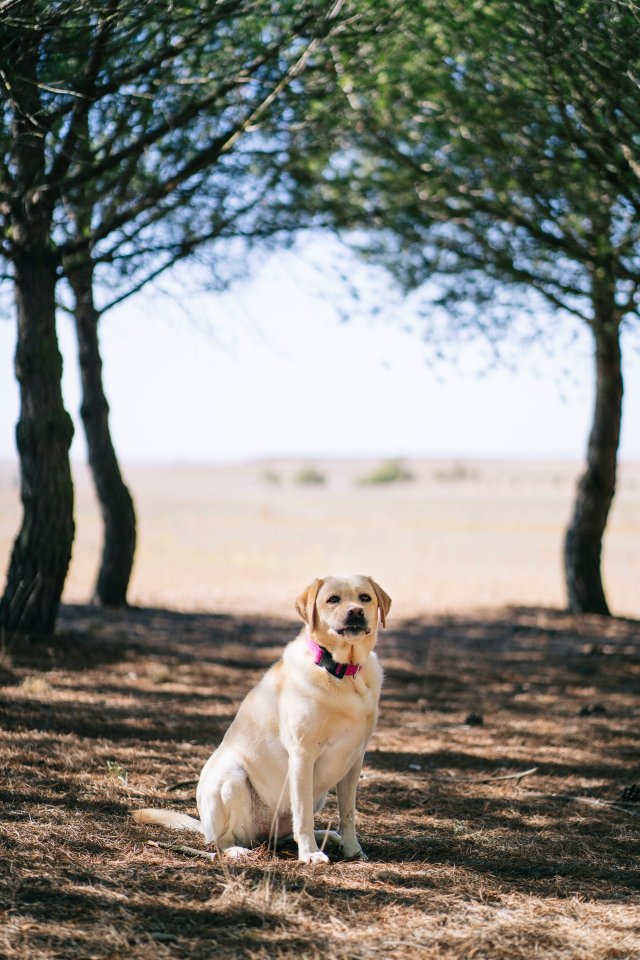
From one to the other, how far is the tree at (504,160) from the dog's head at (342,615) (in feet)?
17.3

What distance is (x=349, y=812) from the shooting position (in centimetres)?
477

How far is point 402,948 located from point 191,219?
10259 mm

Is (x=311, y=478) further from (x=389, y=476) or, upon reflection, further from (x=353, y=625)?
(x=353, y=625)

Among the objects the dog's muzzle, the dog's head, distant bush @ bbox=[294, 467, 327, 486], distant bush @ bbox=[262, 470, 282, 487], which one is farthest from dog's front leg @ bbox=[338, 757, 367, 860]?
distant bush @ bbox=[262, 470, 282, 487]

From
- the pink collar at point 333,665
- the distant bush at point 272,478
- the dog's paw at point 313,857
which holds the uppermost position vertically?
the distant bush at point 272,478

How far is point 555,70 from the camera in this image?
9445 millimetres

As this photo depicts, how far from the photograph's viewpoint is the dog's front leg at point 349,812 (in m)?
4.72

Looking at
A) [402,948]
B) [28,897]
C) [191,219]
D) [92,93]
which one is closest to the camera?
[402,948]

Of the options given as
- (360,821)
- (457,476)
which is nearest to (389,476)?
(457,476)

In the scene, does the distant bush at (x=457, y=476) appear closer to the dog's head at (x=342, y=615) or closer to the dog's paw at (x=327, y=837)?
the dog's paw at (x=327, y=837)

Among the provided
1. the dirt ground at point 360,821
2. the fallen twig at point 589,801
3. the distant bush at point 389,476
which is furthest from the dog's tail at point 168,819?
the distant bush at point 389,476

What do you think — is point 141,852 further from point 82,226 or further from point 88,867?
point 82,226

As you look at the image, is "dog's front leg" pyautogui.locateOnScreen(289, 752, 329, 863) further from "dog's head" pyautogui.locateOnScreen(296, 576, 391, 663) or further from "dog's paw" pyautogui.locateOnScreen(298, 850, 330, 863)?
"dog's head" pyautogui.locateOnScreen(296, 576, 391, 663)

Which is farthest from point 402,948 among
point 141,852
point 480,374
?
point 480,374
